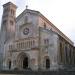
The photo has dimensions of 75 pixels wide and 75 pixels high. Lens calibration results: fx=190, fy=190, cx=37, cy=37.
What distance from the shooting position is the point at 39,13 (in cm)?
4353

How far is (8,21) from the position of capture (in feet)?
167

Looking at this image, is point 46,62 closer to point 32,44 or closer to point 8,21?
point 32,44

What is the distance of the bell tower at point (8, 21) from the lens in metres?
49.9

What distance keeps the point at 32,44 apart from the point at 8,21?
41.2 ft

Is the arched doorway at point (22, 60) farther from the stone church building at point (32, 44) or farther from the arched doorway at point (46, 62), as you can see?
the arched doorway at point (46, 62)

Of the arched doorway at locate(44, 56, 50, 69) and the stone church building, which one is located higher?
the stone church building

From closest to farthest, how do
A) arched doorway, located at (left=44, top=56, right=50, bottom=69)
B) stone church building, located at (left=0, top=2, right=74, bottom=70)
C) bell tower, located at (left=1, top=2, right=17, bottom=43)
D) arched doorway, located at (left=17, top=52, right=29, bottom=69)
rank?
stone church building, located at (left=0, top=2, right=74, bottom=70)
arched doorway, located at (left=44, top=56, right=50, bottom=69)
arched doorway, located at (left=17, top=52, right=29, bottom=69)
bell tower, located at (left=1, top=2, right=17, bottom=43)

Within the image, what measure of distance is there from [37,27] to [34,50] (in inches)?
206

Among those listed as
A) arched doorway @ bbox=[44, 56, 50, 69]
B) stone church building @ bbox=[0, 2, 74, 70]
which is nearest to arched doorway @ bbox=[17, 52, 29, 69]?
stone church building @ bbox=[0, 2, 74, 70]

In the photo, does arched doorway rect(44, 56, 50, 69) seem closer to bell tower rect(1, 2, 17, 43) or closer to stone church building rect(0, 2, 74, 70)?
stone church building rect(0, 2, 74, 70)

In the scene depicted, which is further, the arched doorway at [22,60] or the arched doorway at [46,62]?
the arched doorway at [22,60]

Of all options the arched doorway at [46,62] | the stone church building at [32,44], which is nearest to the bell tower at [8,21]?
the stone church building at [32,44]

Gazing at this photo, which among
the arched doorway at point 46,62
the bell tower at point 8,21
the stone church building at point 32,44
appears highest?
the bell tower at point 8,21

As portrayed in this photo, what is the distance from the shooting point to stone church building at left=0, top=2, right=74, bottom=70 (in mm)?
39484
